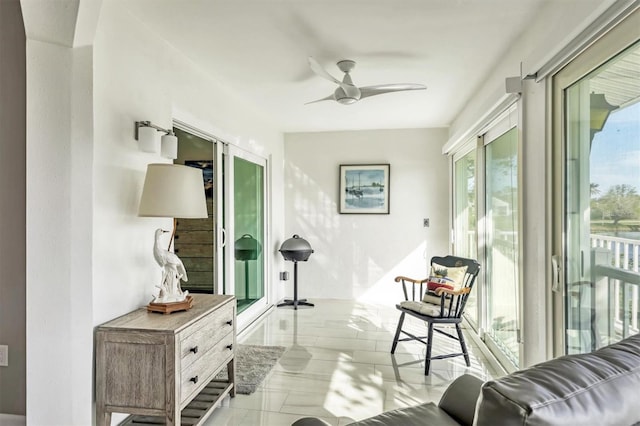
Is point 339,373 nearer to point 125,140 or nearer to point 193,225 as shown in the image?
point 125,140

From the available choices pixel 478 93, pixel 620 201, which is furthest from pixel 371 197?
pixel 620 201

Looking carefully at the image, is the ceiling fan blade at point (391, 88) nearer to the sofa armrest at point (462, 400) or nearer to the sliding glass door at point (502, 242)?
the sliding glass door at point (502, 242)

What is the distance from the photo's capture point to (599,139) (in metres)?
1.77

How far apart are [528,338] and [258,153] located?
139 inches

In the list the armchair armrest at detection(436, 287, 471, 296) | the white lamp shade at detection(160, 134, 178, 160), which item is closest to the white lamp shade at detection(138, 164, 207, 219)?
the white lamp shade at detection(160, 134, 178, 160)

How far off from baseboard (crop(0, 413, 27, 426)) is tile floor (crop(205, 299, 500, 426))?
3.31 ft

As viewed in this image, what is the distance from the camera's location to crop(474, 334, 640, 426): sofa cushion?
0.68 metres

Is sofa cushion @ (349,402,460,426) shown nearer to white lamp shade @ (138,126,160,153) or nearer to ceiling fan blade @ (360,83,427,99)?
white lamp shade @ (138,126,160,153)

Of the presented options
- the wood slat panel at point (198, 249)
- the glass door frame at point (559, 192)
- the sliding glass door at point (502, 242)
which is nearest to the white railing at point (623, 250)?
the glass door frame at point (559, 192)

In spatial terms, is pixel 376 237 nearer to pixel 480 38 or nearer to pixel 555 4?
pixel 480 38

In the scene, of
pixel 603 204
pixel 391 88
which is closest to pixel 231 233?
pixel 391 88

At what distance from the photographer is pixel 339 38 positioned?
105 inches

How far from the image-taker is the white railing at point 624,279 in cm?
153

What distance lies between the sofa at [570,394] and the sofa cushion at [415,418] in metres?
0.56
